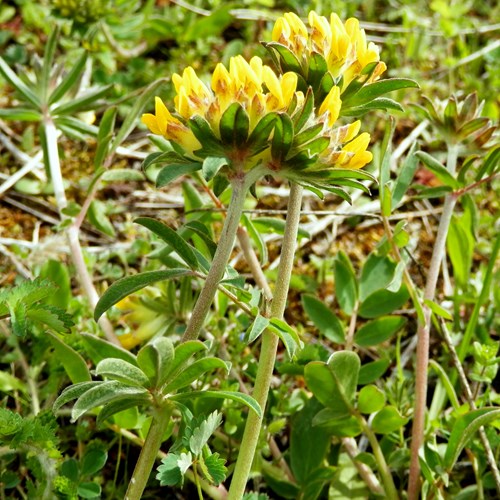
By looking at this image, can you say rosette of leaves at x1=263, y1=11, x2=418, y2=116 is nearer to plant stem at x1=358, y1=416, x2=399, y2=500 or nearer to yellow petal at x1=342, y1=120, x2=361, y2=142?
yellow petal at x1=342, y1=120, x2=361, y2=142

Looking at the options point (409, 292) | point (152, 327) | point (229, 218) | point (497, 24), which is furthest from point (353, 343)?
point (497, 24)

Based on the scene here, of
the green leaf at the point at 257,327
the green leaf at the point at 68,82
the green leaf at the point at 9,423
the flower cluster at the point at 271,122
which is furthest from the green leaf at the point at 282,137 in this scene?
the green leaf at the point at 68,82

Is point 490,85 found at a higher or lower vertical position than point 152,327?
higher

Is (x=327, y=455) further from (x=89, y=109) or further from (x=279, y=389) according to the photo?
(x=89, y=109)

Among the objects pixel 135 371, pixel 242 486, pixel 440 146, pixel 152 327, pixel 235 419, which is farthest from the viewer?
pixel 440 146

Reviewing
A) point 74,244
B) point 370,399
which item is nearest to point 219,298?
point 74,244

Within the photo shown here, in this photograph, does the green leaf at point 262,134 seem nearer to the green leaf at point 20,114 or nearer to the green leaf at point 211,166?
the green leaf at point 211,166
